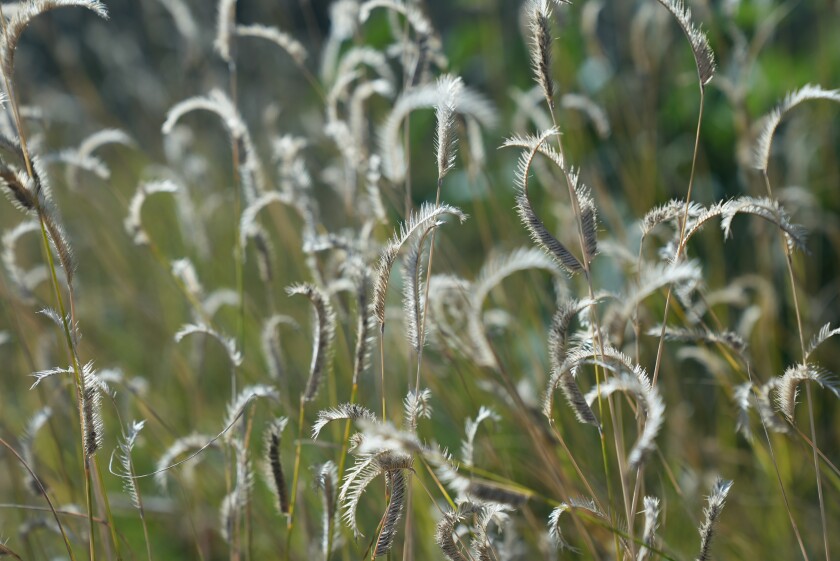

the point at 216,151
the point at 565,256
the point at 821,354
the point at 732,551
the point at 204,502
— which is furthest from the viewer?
the point at 216,151

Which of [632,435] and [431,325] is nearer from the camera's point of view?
[431,325]

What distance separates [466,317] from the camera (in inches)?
48.2

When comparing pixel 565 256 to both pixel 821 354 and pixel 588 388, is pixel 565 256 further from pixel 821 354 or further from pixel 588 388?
pixel 821 354

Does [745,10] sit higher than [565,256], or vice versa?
[745,10]

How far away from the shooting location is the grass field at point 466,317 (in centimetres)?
73

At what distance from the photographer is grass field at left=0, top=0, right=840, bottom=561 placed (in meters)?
0.73

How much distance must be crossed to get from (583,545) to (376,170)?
65 centimetres

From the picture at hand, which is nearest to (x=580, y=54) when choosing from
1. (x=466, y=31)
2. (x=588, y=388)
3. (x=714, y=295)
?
(x=466, y=31)

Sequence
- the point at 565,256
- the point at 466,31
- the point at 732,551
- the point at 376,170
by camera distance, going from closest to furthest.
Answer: the point at 565,256, the point at 376,170, the point at 732,551, the point at 466,31

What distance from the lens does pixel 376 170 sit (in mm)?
966

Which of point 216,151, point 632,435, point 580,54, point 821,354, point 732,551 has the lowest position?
point 732,551

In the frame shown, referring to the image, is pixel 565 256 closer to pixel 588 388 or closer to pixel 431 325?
pixel 431 325

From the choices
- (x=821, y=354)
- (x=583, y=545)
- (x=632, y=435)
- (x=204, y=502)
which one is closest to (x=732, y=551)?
(x=583, y=545)

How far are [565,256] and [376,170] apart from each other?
1.07ft
